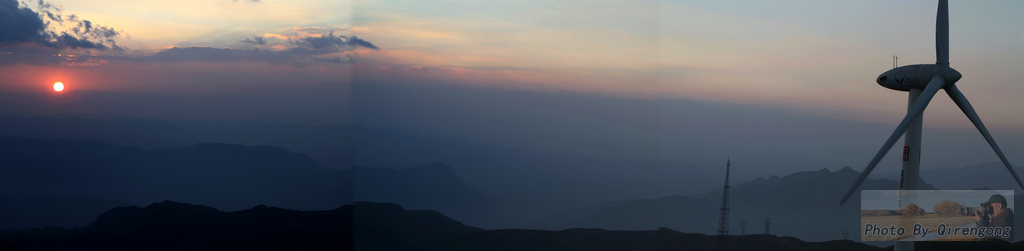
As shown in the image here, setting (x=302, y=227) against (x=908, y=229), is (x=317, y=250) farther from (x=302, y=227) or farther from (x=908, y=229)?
(x=908, y=229)

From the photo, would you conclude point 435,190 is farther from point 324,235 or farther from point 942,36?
point 942,36

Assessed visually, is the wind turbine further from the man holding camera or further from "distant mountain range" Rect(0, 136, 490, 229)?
"distant mountain range" Rect(0, 136, 490, 229)

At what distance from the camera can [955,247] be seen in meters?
32.8

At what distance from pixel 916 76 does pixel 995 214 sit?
865 centimetres

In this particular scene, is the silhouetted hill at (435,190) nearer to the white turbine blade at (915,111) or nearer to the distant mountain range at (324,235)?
the distant mountain range at (324,235)

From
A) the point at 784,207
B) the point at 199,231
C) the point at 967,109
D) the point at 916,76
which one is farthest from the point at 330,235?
the point at 784,207

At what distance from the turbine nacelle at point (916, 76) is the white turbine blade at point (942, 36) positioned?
437 millimetres

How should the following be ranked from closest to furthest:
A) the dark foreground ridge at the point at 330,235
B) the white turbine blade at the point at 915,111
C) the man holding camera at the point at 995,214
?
the white turbine blade at the point at 915,111
the man holding camera at the point at 995,214
the dark foreground ridge at the point at 330,235

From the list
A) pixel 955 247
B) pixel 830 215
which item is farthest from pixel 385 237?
pixel 830 215

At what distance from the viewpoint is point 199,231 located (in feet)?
142

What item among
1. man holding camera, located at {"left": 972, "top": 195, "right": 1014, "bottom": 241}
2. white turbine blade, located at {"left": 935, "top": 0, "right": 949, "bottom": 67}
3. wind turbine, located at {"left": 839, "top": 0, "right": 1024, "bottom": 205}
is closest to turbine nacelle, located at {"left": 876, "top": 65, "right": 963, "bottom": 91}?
wind turbine, located at {"left": 839, "top": 0, "right": 1024, "bottom": 205}

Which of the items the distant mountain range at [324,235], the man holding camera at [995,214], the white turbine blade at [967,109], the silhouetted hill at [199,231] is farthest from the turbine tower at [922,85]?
the silhouetted hill at [199,231]

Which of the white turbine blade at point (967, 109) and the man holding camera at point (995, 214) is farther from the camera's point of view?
the man holding camera at point (995, 214)

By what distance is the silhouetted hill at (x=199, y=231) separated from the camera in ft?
124
